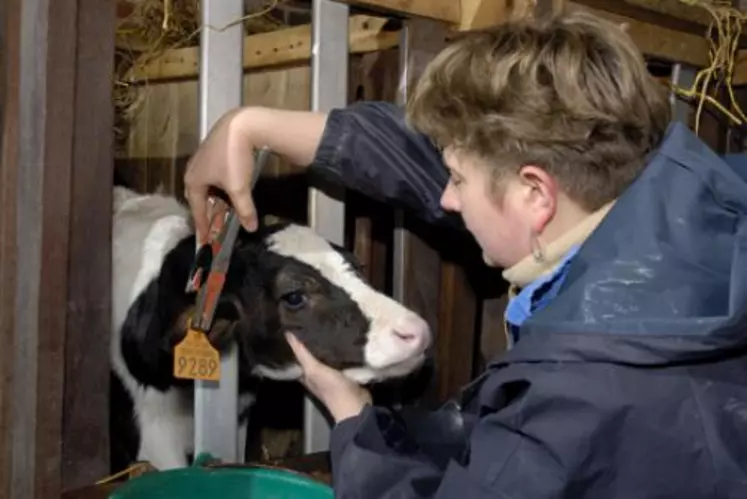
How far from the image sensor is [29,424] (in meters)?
1.48

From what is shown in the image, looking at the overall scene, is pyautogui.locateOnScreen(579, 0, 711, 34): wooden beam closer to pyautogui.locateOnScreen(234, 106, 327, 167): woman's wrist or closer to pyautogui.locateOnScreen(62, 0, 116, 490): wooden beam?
pyautogui.locateOnScreen(234, 106, 327, 167): woman's wrist

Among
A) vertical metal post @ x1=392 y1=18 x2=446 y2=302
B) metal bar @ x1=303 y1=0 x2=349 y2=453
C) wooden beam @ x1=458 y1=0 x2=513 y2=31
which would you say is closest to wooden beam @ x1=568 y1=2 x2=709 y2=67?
wooden beam @ x1=458 y1=0 x2=513 y2=31

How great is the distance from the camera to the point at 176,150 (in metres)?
2.48

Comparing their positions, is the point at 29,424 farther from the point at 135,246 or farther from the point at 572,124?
the point at 572,124


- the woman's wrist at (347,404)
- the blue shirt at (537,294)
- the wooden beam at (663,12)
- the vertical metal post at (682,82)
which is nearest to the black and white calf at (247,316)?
the woman's wrist at (347,404)

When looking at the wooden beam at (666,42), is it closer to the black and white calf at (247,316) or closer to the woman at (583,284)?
the black and white calf at (247,316)

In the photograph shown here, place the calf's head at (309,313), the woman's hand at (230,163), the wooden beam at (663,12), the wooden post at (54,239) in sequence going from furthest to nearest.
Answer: the wooden beam at (663,12) → the calf's head at (309,313) → the woman's hand at (230,163) → the wooden post at (54,239)

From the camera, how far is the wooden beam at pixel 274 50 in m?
2.09

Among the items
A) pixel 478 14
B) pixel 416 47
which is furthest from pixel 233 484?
pixel 478 14

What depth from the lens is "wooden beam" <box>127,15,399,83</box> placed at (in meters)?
2.09

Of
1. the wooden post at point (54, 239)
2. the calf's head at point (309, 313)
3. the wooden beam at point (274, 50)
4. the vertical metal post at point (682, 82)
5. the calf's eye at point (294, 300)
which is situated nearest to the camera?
the wooden post at point (54, 239)

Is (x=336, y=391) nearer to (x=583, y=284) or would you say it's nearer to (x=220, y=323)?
(x=220, y=323)

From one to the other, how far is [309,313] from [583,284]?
83 centimetres

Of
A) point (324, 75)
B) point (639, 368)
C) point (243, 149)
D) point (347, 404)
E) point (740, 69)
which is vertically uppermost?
point (740, 69)
